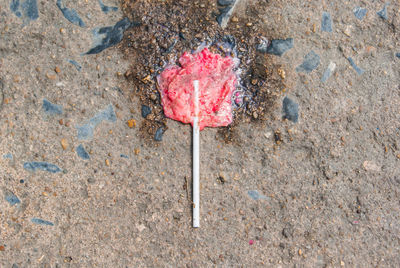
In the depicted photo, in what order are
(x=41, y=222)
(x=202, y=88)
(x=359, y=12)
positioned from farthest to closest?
(x=359, y=12) → (x=202, y=88) → (x=41, y=222)

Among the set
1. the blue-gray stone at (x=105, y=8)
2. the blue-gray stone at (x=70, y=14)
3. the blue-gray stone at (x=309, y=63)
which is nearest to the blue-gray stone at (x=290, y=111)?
the blue-gray stone at (x=309, y=63)

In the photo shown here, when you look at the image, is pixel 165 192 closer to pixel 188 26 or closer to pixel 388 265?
pixel 188 26

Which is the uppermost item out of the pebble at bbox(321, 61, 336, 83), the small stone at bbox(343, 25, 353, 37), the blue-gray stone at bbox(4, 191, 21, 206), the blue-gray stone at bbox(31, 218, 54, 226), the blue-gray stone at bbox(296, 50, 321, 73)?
the small stone at bbox(343, 25, 353, 37)

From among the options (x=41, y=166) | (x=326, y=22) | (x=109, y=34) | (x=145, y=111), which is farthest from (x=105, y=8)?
(x=326, y=22)

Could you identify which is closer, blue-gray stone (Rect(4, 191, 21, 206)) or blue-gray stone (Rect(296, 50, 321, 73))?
blue-gray stone (Rect(4, 191, 21, 206))

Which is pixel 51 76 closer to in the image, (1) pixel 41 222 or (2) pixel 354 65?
(1) pixel 41 222

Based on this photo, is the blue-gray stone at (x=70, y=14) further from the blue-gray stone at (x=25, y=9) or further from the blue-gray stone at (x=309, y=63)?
the blue-gray stone at (x=309, y=63)

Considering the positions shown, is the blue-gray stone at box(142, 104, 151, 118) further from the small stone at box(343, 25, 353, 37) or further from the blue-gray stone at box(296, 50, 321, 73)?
the small stone at box(343, 25, 353, 37)

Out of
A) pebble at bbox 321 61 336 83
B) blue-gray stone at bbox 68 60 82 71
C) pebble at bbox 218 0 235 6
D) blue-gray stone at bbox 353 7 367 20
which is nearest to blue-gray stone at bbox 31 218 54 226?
blue-gray stone at bbox 68 60 82 71
